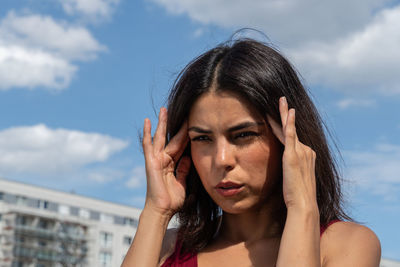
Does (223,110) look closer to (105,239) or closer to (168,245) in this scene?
(168,245)

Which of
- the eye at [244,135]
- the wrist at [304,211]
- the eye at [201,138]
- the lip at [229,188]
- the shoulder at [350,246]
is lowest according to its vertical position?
the shoulder at [350,246]

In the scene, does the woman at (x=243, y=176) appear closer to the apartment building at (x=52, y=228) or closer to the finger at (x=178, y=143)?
the finger at (x=178, y=143)

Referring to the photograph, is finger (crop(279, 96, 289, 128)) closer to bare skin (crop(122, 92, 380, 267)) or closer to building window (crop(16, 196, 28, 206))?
bare skin (crop(122, 92, 380, 267))

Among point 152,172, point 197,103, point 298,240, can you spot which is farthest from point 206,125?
point 298,240

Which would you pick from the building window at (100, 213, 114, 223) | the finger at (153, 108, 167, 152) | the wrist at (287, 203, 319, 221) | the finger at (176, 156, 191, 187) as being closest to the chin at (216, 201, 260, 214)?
the wrist at (287, 203, 319, 221)

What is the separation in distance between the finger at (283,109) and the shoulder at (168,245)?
909 mm

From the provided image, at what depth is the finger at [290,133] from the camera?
2.62 m

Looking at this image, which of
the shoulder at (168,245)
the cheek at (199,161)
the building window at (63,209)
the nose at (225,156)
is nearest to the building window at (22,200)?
the building window at (63,209)

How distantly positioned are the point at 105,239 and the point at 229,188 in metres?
74.8

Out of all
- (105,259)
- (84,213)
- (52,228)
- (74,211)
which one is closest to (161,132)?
(52,228)

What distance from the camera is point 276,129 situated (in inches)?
108

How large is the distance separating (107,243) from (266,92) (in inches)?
2954

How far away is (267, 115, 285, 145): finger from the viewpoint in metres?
2.71

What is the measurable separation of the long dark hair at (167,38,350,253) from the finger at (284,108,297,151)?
11cm
